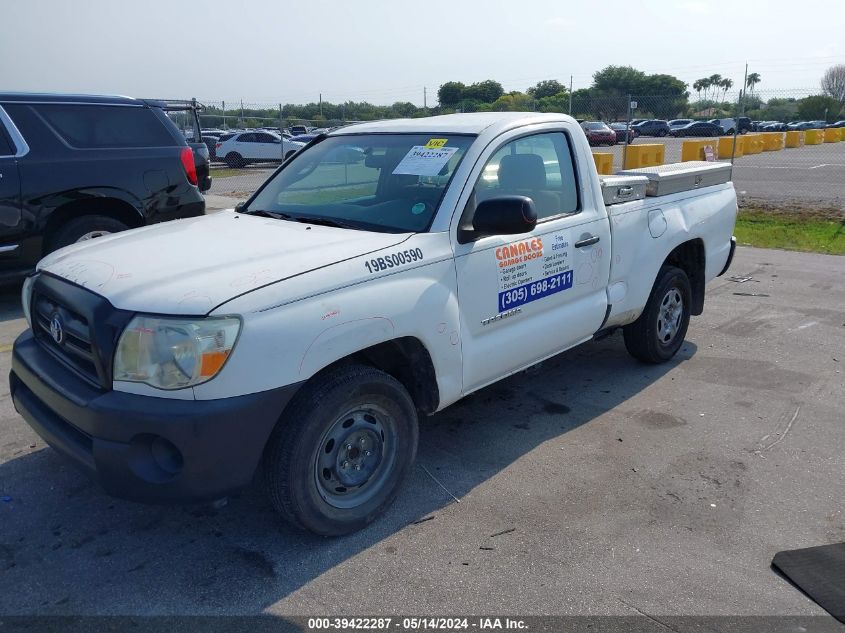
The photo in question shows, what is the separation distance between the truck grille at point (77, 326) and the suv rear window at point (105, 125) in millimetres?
4394

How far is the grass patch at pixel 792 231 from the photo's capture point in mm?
10398

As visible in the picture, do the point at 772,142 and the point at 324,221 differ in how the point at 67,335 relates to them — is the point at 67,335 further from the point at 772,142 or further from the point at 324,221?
the point at 772,142

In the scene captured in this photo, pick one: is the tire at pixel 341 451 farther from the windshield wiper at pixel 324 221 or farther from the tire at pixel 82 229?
the tire at pixel 82 229

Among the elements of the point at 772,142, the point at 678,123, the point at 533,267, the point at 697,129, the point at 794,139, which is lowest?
the point at 533,267

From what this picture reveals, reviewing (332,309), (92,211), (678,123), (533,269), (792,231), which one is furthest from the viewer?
(678,123)

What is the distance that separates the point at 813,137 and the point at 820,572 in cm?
4052

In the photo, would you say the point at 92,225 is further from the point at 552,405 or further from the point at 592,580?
the point at 592,580

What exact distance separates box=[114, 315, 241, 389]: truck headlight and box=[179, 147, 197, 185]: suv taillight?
214 inches

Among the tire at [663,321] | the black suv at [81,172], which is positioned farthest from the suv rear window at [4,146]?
the tire at [663,321]

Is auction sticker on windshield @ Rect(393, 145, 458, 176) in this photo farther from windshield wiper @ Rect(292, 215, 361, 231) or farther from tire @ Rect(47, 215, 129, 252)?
tire @ Rect(47, 215, 129, 252)

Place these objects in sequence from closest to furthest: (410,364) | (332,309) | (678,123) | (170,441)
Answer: (170,441) → (332,309) → (410,364) → (678,123)

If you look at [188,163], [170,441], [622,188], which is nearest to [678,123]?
[188,163]

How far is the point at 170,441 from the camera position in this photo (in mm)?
2770

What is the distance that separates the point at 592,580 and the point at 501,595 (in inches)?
16.0
